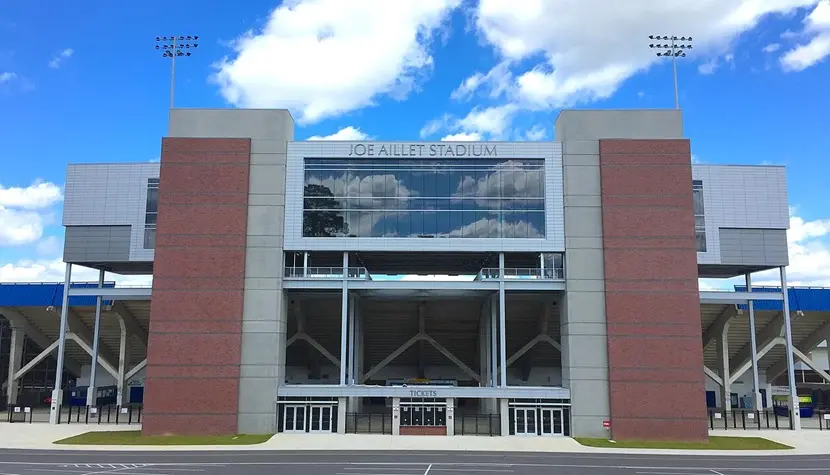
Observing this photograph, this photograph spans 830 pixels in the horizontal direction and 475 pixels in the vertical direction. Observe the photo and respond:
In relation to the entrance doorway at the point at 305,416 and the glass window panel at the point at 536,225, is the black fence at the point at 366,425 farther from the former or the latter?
the glass window panel at the point at 536,225

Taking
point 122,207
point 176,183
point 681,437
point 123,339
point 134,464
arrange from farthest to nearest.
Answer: point 123,339
point 122,207
point 176,183
point 681,437
point 134,464

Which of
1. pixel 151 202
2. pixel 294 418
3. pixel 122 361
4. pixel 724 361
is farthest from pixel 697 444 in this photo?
pixel 122 361

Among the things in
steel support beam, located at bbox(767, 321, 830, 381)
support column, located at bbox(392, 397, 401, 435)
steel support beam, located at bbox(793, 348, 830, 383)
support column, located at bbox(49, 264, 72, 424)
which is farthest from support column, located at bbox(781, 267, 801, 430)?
support column, located at bbox(49, 264, 72, 424)

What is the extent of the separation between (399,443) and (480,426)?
10.1 m

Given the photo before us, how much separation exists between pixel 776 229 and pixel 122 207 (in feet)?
175

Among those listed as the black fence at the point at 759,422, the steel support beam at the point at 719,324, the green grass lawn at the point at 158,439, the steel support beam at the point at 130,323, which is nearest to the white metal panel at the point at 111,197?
the steel support beam at the point at 130,323

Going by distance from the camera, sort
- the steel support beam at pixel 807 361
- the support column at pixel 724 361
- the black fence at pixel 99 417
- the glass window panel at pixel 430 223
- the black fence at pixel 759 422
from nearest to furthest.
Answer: the glass window panel at pixel 430 223 < the black fence at pixel 759 422 < the black fence at pixel 99 417 < the steel support beam at pixel 807 361 < the support column at pixel 724 361

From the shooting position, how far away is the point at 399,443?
142 feet

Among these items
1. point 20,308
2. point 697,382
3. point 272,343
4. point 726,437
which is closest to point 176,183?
point 272,343

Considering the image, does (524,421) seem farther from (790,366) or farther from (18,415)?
(18,415)

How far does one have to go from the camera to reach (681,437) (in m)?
45.3

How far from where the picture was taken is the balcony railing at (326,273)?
49438 mm

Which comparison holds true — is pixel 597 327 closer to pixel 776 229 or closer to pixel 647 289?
pixel 647 289

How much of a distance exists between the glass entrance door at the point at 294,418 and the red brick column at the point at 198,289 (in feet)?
11.8
